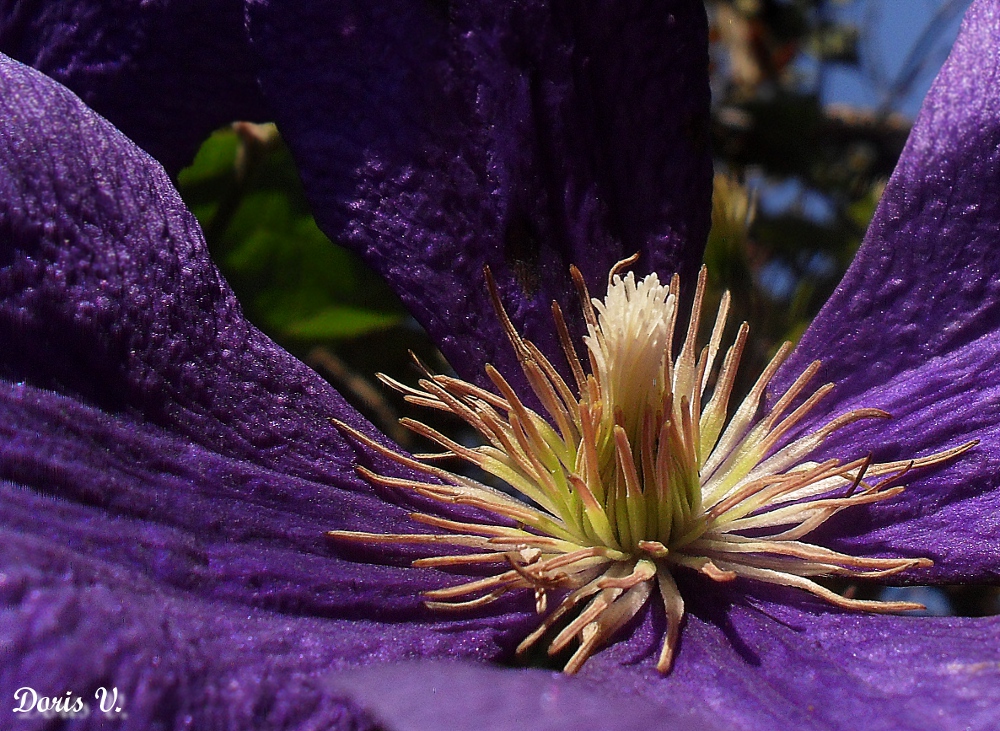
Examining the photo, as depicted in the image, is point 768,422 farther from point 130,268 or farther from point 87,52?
point 87,52

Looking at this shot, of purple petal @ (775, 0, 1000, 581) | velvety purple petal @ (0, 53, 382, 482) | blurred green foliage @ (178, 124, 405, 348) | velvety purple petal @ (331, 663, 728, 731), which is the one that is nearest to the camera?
velvety purple petal @ (331, 663, 728, 731)

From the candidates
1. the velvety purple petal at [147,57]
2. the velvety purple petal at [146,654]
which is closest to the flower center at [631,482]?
the velvety purple petal at [146,654]

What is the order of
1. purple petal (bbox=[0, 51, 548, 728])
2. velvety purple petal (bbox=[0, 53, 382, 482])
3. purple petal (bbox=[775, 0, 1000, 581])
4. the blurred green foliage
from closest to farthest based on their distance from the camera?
purple petal (bbox=[0, 51, 548, 728]) < velvety purple petal (bbox=[0, 53, 382, 482]) < purple petal (bbox=[775, 0, 1000, 581]) < the blurred green foliage

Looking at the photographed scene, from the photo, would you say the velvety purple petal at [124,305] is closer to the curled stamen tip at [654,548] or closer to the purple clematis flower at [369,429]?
the purple clematis flower at [369,429]

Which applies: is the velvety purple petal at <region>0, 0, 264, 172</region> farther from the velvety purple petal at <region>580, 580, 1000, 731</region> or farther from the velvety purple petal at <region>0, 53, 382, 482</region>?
the velvety purple petal at <region>580, 580, 1000, 731</region>

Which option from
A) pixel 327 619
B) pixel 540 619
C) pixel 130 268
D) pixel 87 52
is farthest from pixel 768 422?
pixel 87 52

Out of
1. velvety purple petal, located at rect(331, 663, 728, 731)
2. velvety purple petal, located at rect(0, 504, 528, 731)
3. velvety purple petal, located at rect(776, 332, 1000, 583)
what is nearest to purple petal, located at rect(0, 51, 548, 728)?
velvety purple petal, located at rect(0, 504, 528, 731)
